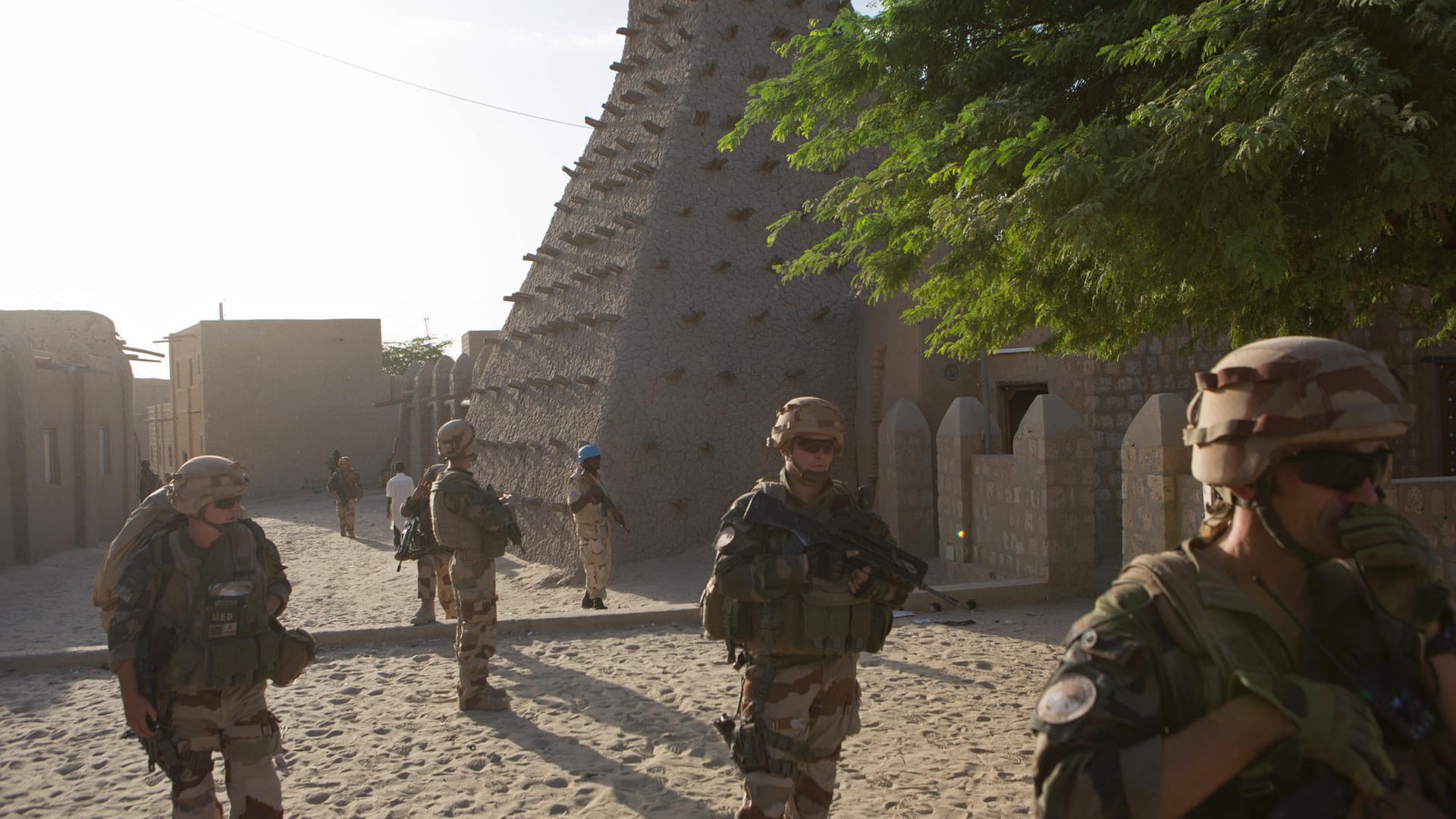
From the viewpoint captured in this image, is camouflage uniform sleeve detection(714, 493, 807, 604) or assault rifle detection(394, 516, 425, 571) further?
assault rifle detection(394, 516, 425, 571)

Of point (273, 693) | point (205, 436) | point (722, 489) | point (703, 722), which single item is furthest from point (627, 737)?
point (205, 436)

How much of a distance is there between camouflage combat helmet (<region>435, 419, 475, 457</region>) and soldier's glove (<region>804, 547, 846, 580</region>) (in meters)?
3.68

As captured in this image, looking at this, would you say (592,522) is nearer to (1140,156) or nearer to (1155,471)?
(1155,471)

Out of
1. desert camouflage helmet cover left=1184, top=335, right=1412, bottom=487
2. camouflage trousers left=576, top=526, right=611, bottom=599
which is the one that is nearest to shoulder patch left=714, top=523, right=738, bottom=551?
desert camouflage helmet cover left=1184, top=335, right=1412, bottom=487

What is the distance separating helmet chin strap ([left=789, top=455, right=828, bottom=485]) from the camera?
12.5 feet

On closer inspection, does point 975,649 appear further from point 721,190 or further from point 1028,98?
point 721,190

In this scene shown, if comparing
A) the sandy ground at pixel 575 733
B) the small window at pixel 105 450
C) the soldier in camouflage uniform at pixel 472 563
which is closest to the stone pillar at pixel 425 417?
the small window at pixel 105 450

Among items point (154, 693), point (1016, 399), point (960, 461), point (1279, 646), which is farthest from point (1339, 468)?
point (1016, 399)

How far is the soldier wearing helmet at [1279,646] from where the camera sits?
1.51 m

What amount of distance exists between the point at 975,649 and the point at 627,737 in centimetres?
297

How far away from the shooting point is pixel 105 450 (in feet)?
69.3

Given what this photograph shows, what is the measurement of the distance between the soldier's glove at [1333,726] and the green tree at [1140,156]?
321 cm

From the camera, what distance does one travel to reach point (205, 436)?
2905 cm

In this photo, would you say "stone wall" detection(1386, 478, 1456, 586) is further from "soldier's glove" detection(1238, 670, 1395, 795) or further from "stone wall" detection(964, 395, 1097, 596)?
"soldier's glove" detection(1238, 670, 1395, 795)
